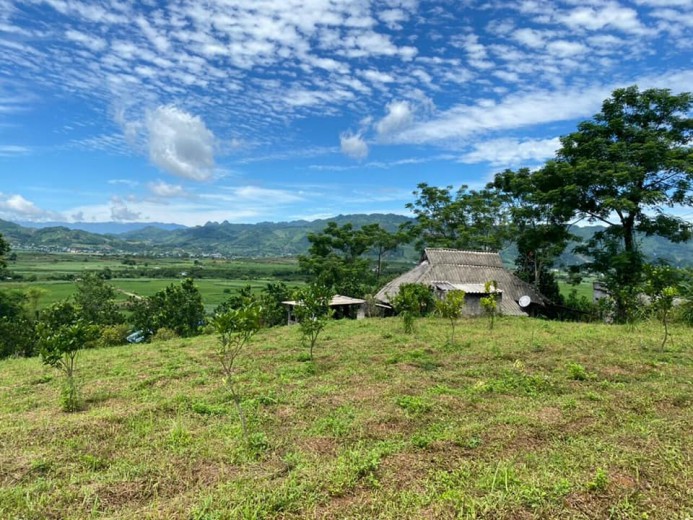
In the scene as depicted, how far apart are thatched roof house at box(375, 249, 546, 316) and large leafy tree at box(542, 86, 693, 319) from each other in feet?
15.7

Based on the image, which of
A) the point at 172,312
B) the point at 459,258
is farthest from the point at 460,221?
the point at 172,312

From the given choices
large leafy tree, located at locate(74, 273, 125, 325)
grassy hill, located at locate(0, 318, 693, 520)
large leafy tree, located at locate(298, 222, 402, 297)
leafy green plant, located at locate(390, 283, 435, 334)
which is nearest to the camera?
grassy hill, located at locate(0, 318, 693, 520)

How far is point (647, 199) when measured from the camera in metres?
17.3

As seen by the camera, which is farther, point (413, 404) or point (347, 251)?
point (347, 251)

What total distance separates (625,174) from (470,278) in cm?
972

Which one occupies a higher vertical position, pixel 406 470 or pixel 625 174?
pixel 625 174

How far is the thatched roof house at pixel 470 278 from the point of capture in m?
22.0

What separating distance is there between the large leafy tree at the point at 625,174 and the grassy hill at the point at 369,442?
10196mm

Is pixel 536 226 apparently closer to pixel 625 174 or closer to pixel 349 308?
pixel 625 174

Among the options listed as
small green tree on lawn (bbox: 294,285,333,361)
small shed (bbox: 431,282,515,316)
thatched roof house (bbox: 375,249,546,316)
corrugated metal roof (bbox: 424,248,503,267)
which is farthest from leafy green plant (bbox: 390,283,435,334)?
small green tree on lawn (bbox: 294,285,333,361)

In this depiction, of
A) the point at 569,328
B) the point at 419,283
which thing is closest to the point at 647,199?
the point at 569,328

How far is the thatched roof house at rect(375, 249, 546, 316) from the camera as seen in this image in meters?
22.0

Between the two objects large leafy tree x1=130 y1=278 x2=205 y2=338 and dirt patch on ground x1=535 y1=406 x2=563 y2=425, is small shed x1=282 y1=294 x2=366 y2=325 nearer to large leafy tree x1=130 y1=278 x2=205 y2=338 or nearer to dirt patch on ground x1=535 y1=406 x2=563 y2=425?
large leafy tree x1=130 y1=278 x2=205 y2=338

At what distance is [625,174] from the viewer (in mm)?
17078
